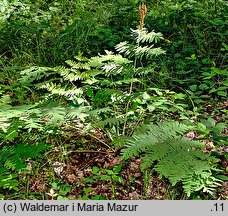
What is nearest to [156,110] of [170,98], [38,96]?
[170,98]

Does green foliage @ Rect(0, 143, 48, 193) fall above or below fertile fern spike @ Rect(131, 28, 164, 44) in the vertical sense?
below

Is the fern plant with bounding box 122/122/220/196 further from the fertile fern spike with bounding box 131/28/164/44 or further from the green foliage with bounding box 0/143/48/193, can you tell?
the fertile fern spike with bounding box 131/28/164/44

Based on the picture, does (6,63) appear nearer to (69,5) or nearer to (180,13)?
(69,5)

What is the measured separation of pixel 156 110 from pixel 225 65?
1.13m

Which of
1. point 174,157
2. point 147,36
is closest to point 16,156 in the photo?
point 174,157

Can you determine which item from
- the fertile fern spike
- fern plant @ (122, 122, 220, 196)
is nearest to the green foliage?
fern plant @ (122, 122, 220, 196)

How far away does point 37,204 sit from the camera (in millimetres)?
2234

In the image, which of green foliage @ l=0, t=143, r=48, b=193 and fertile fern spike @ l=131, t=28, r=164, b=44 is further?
fertile fern spike @ l=131, t=28, r=164, b=44

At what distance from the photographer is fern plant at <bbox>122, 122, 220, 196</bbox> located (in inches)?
85.0

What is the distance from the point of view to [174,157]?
225cm

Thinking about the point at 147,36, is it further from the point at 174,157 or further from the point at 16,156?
the point at 16,156

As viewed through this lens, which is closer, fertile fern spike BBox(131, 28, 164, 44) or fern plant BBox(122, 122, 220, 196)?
fern plant BBox(122, 122, 220, 196)

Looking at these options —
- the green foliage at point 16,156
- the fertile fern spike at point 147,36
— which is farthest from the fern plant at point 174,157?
the fertile fern spike at point 147,36

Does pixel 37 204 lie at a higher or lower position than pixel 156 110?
lower
